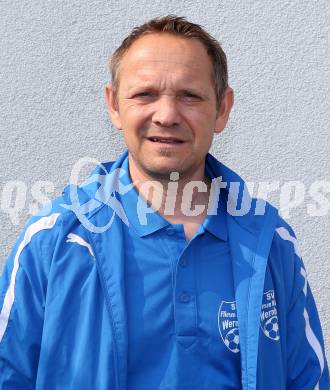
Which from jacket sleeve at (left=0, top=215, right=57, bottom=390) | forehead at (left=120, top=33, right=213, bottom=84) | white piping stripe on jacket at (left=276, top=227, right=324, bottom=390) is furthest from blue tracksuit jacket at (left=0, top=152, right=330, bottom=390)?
forehead at (left=120, top=33, right=213, bottom=84)

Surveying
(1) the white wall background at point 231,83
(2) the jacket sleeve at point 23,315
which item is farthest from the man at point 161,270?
(1) the white wall background at point 231,83

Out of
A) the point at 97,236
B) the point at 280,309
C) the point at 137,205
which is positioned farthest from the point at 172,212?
the point at 280,309

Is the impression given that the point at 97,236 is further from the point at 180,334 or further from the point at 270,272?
the point at 270,272

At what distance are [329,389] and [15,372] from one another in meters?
0.82

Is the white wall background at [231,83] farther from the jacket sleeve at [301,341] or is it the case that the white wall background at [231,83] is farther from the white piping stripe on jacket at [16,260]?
the white piping stripe on jacket at [16,260]

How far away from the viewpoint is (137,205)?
157 cm

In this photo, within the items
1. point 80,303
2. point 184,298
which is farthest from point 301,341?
point 80,303

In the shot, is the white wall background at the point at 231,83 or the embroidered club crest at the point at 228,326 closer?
the embroidered club crest at the point at 228,326

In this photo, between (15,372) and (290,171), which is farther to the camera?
(290,171)

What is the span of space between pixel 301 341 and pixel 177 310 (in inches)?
16.2

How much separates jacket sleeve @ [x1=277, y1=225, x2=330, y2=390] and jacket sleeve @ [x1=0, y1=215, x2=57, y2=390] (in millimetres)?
640

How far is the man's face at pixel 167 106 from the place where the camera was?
1.49 meters

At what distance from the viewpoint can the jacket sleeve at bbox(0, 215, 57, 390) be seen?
55.2 inches

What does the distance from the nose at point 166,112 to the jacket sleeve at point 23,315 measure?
384 mm
